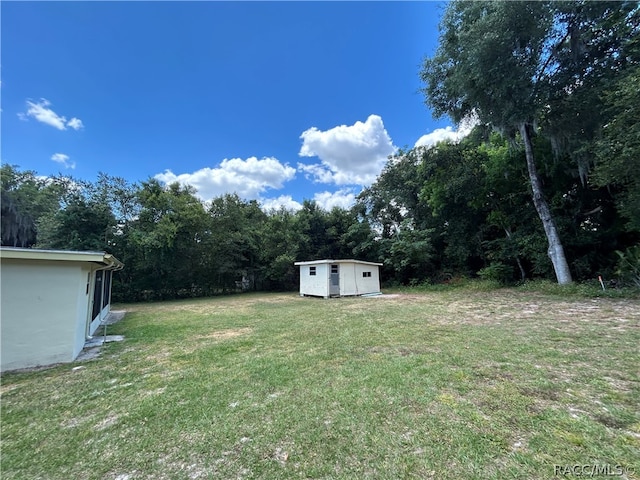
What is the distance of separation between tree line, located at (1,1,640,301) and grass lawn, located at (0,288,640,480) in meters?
6.92

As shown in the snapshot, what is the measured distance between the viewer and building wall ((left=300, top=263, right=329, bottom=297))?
38.6ft

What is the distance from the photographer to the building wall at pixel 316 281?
464 inches

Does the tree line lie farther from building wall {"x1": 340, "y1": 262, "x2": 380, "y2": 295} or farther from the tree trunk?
building wall {"x1": 340, "y1": 262, "x2": 380, "y2": 295}

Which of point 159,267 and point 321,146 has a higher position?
point 321,146

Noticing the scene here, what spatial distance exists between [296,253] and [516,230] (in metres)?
11.3

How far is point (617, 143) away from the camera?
21.7ft

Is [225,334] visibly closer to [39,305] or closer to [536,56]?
[39,305]

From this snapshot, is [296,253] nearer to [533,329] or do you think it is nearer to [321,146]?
[321,146]

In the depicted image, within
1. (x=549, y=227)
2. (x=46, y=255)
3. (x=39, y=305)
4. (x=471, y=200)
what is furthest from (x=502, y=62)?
(x=39, y=305)

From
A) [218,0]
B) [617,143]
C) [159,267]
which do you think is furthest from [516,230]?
[159,267]

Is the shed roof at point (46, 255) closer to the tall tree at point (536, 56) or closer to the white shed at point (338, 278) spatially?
the white shed at point (338, 278)

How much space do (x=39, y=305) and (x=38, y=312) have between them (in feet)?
0.32

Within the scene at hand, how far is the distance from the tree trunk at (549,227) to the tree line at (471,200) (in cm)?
6

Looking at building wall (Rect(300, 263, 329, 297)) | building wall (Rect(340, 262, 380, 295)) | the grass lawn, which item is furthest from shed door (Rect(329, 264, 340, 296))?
the grass lawn
